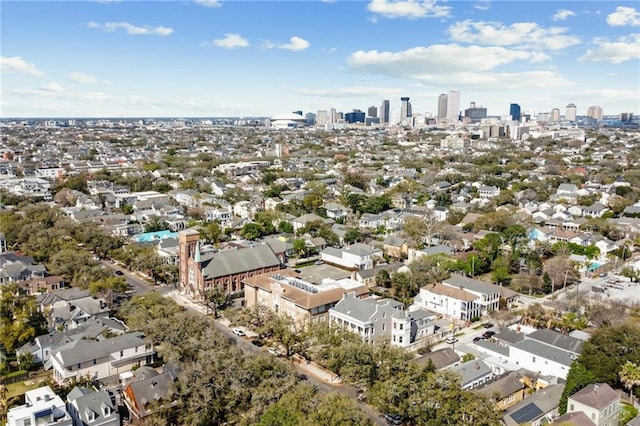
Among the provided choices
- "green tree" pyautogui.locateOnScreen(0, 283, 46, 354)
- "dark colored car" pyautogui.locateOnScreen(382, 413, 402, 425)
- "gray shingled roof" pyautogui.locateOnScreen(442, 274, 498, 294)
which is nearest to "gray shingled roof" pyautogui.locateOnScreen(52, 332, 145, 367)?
"green tree" pyautogui.locateOnScreen(0, 283, 46, 354)

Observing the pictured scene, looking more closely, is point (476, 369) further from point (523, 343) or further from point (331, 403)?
point (331, 403)

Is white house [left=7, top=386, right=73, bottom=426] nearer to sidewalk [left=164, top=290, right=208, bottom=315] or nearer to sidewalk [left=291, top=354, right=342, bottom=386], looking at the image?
sidewalk [left=291, top=354, right=342, bottom=386]

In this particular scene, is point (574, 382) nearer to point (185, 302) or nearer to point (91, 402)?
point (91, 402)

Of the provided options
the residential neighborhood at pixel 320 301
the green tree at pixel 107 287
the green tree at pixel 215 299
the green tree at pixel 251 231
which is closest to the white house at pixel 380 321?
the residential neighborhood at pixel 320 301

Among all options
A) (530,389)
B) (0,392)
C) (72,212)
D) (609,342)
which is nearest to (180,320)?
(0,392)

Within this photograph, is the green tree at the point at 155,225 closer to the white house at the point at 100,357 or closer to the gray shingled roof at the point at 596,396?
the white house at the point at 100,357

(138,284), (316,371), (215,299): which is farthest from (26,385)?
(138,284)
